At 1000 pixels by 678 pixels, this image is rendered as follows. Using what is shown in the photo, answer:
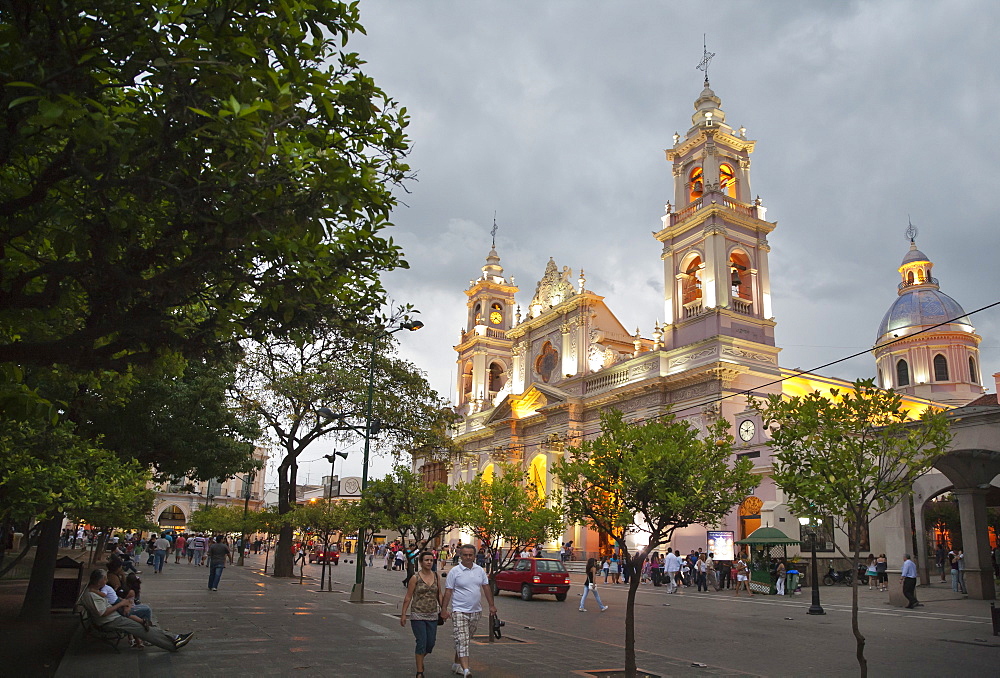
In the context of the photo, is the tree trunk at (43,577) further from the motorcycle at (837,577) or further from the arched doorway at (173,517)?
the arched doorway at (173,517)

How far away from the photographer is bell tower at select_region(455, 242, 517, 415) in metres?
63.1

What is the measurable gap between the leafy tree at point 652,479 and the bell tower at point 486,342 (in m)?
50.3

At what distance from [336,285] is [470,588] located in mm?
4990

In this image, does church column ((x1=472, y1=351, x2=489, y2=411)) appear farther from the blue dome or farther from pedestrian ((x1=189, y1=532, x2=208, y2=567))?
the blue dome

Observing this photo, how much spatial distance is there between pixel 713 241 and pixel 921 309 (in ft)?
100

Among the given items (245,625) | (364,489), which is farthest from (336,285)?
(364,489)

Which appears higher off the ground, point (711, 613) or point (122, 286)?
point (122, 286)

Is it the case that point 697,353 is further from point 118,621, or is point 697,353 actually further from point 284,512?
point 118,621

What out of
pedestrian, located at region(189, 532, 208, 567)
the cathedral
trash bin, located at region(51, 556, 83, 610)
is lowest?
pedestrian, located at region(189, 532, 208, 567)

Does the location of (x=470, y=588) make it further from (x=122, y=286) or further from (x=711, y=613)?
(x=711, y=613)

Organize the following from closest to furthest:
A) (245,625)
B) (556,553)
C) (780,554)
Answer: (245,625), (780,554), (556,553)

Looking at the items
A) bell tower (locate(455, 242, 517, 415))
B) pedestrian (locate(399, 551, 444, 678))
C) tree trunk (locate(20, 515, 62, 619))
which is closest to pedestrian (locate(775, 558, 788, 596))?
pedestrian (locate(399, 551, 444, 678))

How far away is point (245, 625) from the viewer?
13836 millimetres

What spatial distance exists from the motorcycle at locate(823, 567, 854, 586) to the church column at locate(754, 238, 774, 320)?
14.1 m
